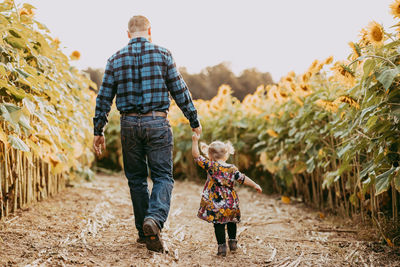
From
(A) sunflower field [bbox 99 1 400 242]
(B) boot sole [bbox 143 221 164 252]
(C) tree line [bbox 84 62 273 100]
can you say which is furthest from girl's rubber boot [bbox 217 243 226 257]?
(C) tree line [bbox 84 62 273 100]

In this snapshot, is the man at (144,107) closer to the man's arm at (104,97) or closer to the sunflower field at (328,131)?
the man's arm at (104,97)

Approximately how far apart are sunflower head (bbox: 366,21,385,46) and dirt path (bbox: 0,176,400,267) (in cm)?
129

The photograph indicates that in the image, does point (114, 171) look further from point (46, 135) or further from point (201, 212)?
point (201, 212)

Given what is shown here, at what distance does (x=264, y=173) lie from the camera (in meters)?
5.43

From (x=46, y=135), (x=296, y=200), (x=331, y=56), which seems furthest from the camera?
(x=296, y=200)

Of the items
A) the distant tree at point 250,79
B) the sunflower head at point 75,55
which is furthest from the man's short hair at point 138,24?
the distant tree at point 250,79

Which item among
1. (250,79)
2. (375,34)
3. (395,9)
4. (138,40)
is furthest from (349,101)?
(250,79)

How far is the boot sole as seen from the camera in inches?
89.2

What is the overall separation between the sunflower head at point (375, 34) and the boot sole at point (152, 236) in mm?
1658

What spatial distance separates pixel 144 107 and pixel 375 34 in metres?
1.42

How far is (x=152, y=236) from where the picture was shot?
234 centimetres

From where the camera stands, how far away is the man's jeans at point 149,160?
2.44 m

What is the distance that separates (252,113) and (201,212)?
3227 mm

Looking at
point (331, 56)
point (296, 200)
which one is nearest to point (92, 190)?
point (296, 200)
